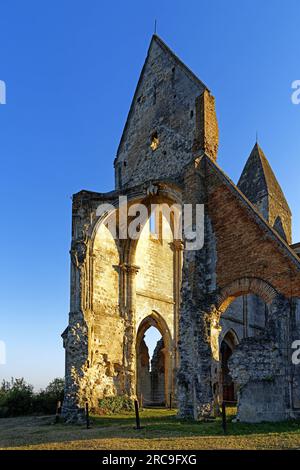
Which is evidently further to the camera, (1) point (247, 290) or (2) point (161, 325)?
(2) point (161, 325)

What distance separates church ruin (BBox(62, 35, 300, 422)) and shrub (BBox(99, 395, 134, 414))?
8.7 inches

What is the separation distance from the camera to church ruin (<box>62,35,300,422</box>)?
1133cm

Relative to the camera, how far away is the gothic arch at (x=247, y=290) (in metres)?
11.9

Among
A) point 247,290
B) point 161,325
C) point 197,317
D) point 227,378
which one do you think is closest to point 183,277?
point 197,317

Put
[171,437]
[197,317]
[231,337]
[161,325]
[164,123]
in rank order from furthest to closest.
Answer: [231,337]
[161,325]
[164,123]
[197,317]
[171,437]

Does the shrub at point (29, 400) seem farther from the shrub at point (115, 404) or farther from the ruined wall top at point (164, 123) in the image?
the ruined wall top at point (164, 123)

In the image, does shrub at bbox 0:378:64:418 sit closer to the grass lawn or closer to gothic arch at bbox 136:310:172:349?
gothic arch at bbox 136:310:172:349

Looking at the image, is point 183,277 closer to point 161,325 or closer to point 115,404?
point 115,404

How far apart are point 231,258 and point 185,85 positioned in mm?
6721

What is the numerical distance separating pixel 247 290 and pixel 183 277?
191 cm

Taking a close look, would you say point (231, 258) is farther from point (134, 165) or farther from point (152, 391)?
point (152, 391)

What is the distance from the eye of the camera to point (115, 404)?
54.2 feet
